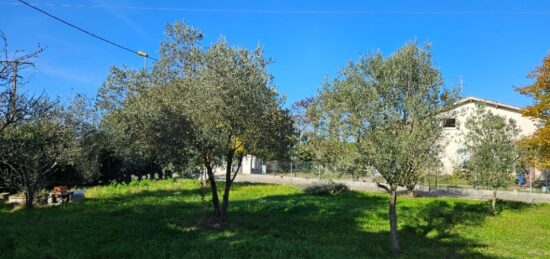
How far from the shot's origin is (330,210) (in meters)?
16.8

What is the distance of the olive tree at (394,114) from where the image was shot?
Answer: 9.80 metres

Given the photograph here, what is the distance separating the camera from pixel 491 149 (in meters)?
18.5

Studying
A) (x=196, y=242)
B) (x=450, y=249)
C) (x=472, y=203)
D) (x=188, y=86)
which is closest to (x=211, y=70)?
(x=188, y=86)

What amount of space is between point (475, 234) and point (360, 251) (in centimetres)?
540

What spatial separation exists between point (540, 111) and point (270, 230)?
12.2 metres

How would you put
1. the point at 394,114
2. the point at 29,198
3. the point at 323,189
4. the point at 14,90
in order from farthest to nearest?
the point at 323,189
the point at 29,198
the point at 394,114
the point at 14,90

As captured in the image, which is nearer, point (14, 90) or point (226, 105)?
point (14, 90)

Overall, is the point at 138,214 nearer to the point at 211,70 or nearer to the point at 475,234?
the point at 211,70

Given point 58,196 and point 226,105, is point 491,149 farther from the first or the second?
point 58,196

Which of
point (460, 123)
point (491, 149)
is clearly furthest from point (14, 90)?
point (491, 149)

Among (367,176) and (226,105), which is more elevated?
(226,105)

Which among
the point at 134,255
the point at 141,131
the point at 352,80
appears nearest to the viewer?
the point at 134,255

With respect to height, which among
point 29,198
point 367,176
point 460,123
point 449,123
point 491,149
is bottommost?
point 29,198

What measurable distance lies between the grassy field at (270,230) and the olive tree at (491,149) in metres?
1.51
